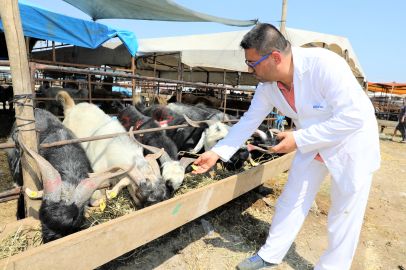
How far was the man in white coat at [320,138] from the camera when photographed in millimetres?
1930

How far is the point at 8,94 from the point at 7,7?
14.8m

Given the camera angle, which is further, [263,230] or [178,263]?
[263,230]

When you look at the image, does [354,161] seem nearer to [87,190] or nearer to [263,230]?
[263,230]

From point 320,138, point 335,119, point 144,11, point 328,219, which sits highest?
point 144,11

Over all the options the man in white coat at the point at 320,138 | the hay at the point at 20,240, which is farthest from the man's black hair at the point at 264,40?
the hay at the point at 20,240

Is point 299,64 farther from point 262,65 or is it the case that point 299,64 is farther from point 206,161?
point 206,161

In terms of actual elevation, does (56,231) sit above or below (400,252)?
above

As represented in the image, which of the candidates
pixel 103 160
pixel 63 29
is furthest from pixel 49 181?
pixel 63 29

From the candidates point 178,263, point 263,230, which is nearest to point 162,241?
point 178,263

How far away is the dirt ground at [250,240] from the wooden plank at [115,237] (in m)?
0.62

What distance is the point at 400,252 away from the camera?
10.1ft

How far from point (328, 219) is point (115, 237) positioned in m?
1.86

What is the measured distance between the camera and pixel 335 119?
1.89 m

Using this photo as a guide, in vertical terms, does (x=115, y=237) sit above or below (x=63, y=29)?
below
